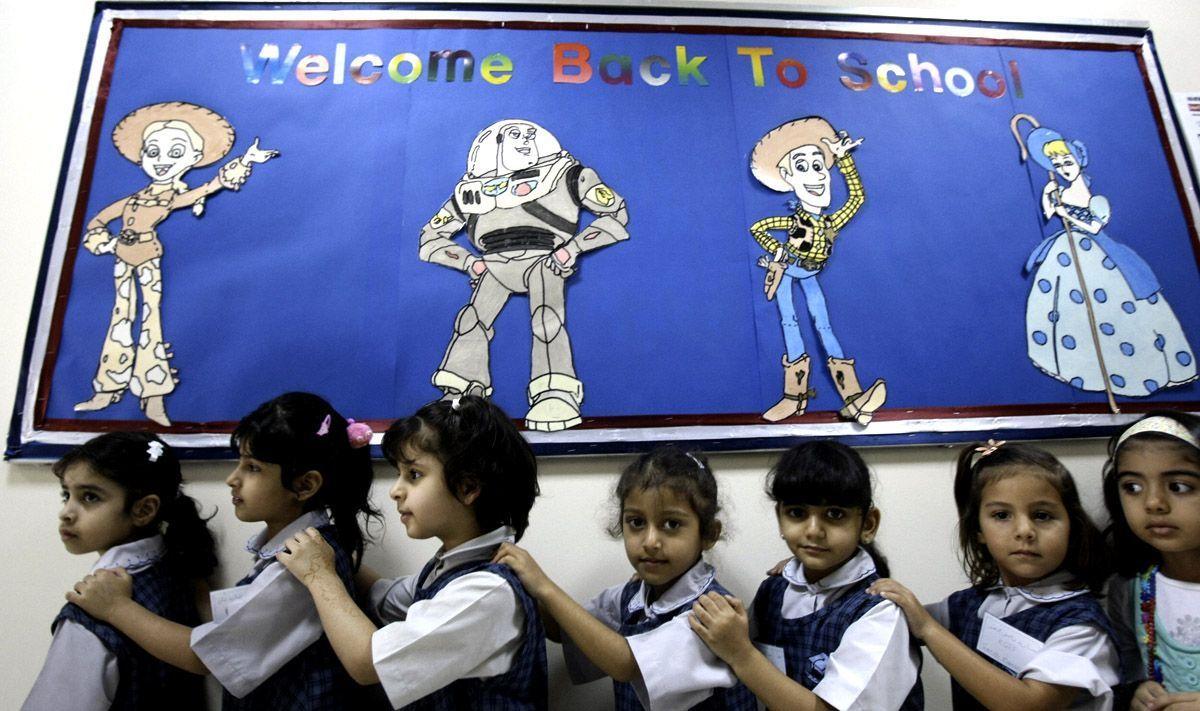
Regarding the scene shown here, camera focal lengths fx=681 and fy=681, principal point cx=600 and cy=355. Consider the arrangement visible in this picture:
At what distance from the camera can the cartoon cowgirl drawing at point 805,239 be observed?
69.6 inches

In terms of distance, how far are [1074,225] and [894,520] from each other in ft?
3.40

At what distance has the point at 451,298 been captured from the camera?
5.79 feet

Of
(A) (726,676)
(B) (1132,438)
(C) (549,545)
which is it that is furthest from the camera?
(C) (549,545)

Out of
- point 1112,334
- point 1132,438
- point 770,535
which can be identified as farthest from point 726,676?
point 1112,334

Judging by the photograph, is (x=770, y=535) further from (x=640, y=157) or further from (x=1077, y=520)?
(x=640, y=157)

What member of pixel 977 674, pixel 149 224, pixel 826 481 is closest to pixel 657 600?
pixel 826 481

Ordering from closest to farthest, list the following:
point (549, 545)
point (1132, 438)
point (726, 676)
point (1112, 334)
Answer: point (726, 676), point (1132, 438), point (549, 545), point (1112, 334)

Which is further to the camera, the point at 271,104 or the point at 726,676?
the point at 271,104

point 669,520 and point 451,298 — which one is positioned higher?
point 451,298

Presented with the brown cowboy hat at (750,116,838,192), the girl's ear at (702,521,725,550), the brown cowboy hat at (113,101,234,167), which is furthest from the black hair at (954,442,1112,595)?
the brown cowboy hat at (113,101,234,167)

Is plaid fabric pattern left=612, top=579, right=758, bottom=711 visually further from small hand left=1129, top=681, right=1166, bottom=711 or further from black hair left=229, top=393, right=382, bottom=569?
small hand left=1129, top=681, right=1166, bottom=711

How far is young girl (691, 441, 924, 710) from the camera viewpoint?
1134 mm

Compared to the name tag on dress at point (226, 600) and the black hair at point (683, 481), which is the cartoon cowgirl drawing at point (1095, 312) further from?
the name tag on dress at point (226, 600)

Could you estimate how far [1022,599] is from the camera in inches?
52.3
